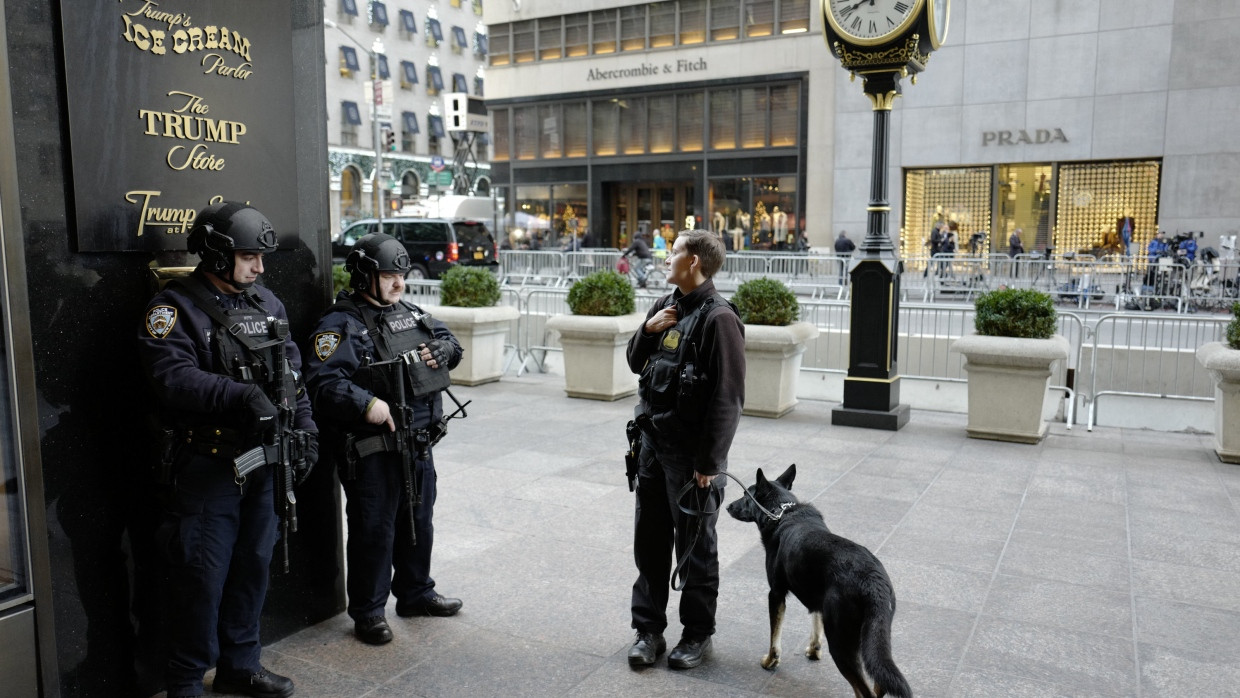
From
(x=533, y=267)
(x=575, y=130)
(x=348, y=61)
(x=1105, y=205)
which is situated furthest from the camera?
(x=348, y=61)

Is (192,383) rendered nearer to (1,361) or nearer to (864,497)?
(1,361)

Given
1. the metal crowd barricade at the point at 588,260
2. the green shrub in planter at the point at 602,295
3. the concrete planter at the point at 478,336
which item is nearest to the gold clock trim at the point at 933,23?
the green shrub in planter at the point at 602,295

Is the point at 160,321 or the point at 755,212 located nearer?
the point at 160,321

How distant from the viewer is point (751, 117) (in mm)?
33219

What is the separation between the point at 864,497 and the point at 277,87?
4.94m

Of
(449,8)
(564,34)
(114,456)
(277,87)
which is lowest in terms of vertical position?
(114,456)

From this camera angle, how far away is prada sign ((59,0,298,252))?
347cm

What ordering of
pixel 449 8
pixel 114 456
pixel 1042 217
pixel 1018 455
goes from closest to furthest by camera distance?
1. pixel 114 456
2. pixel 1018 455
3. pixel 1042 217
4. pixel 449 8

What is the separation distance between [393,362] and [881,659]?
2491 mm

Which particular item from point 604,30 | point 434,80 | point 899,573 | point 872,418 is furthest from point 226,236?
point 434,80

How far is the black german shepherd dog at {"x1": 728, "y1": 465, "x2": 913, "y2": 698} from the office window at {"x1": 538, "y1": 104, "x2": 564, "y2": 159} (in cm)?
3437

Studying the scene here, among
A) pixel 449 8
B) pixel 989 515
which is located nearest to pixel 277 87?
pixel 989 515

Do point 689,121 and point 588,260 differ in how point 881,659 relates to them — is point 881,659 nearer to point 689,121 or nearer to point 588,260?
point 588,260

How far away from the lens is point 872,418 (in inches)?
368
